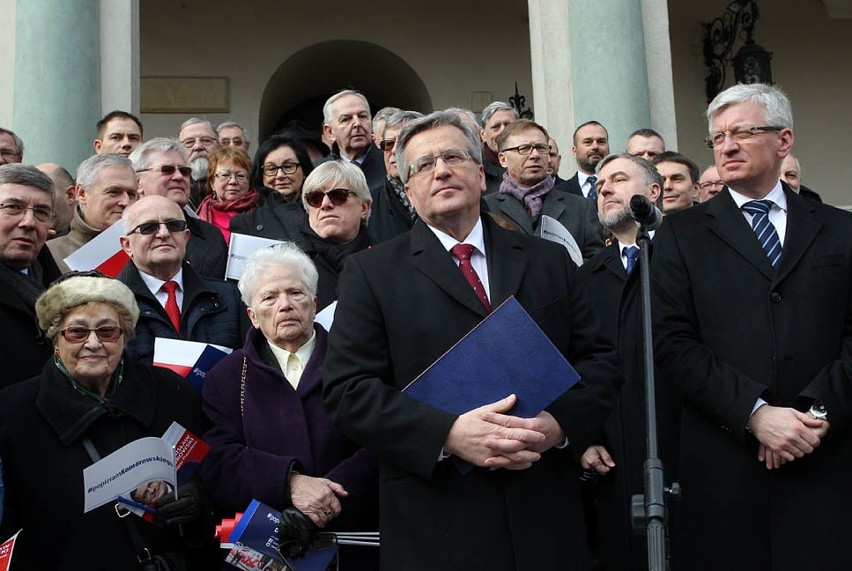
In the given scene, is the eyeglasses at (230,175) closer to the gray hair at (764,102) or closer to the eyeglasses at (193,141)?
the eyeglasses at (193,141)

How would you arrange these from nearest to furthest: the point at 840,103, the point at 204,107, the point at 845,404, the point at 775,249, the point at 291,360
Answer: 1. the point at 845,404
2. the point at 775,249
3. the point at 291,360
4. the point at 204,107
5. the point at 840,103

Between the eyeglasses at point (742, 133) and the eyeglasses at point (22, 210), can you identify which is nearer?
the eyeglasses at point (742, 133)

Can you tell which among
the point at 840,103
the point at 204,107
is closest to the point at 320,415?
the point at 204,107

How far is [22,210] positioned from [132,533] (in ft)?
4.85

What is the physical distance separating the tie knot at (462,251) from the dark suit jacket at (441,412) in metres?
0.06

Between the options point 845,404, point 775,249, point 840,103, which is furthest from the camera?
point 840,103

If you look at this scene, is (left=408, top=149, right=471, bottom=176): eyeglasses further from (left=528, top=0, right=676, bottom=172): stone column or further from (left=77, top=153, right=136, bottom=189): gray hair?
(left=528, top=0, right=676, bottom=172): stone column

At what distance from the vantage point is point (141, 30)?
1233 centimetres

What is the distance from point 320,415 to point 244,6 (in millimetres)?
9412

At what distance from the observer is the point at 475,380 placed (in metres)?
3.30

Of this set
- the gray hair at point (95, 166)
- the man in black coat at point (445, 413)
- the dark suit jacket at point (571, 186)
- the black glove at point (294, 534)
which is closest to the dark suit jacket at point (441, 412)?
the man in black coat at point (445, 413)

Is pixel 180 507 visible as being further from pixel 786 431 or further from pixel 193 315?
pixel 786 431

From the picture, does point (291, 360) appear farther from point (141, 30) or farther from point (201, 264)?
point (141, 30)

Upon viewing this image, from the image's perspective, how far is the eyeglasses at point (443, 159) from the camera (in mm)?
3619
